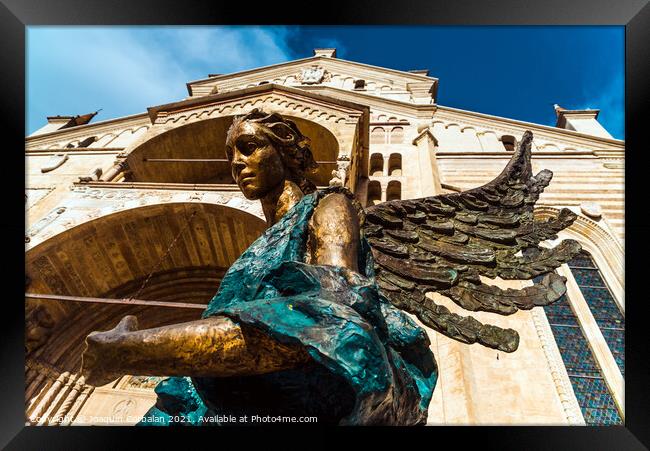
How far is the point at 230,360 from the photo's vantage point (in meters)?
1.35

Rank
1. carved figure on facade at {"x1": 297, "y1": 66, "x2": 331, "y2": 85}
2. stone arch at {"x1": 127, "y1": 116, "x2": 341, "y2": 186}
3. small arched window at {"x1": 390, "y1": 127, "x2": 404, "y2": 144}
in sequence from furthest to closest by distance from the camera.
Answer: carved figure on facade at {"x1": 297, "y1": 66, "x2": 331, "y2": 85}
small arched window at {"x1": 390, "y1": 127, "x2": 404, "y2": 144}
stone arch at {"x1": 127, "y1": 116, "x2": 341, "y2": 186}

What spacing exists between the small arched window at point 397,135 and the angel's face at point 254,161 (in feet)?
30.1

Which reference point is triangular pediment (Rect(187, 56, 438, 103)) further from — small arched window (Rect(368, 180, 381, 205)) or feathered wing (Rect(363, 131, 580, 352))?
feathered wing (Rect(363, 131, 580, 352))

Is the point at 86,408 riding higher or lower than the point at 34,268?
lower

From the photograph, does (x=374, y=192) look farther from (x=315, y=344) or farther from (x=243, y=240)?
(x=315, y=344)

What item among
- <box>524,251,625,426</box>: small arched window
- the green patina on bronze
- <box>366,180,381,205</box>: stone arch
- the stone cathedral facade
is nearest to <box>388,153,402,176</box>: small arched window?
the stone cathedral facade

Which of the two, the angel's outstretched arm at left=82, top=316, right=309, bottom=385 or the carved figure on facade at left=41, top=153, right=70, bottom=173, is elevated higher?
the carved figure on facade at left=41, top=153, right=70, bottom=173

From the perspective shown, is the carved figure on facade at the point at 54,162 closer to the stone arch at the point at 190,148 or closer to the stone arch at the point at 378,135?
the stone arch at the point at 190,148

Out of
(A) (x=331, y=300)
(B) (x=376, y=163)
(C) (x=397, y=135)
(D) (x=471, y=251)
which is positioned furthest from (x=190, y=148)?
(A) (x=331, y=300)

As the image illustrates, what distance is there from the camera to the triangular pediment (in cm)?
1752

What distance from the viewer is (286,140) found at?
2.52 meters
